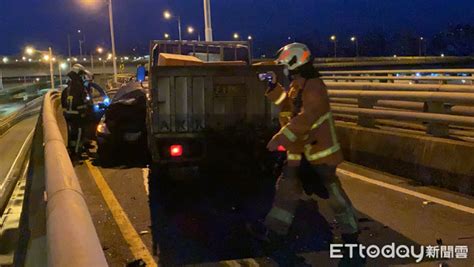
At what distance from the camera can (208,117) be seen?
25.4ft

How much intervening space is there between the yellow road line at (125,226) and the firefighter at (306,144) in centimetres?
121

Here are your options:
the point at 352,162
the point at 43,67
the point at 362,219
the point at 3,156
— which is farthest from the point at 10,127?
the point at 43,67

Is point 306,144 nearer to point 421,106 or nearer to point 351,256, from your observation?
point 351,256

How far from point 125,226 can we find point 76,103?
19.6ft

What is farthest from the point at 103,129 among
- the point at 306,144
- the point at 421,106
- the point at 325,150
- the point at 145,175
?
the point at 325,150

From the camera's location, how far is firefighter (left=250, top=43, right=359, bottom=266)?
16.1 ft

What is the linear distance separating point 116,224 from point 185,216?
33.2 inches

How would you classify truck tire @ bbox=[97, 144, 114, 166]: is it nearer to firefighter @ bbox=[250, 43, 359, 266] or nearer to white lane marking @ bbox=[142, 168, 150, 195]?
white lane marking @ bbox=[142, 168, 150, 195]

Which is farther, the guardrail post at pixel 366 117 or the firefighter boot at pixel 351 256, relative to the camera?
the guardrail post at pixel 366 117

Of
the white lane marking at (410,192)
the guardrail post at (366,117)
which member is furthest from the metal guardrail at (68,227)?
the guardrail post at (366,117)

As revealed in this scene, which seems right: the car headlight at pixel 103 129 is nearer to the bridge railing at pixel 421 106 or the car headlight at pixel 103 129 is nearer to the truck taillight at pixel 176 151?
the truck taillight at pixel 176 151

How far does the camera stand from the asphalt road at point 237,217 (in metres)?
5.37

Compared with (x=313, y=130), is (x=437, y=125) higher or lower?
lower

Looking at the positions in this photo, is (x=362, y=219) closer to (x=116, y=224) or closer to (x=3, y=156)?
(x=116, y=224)
